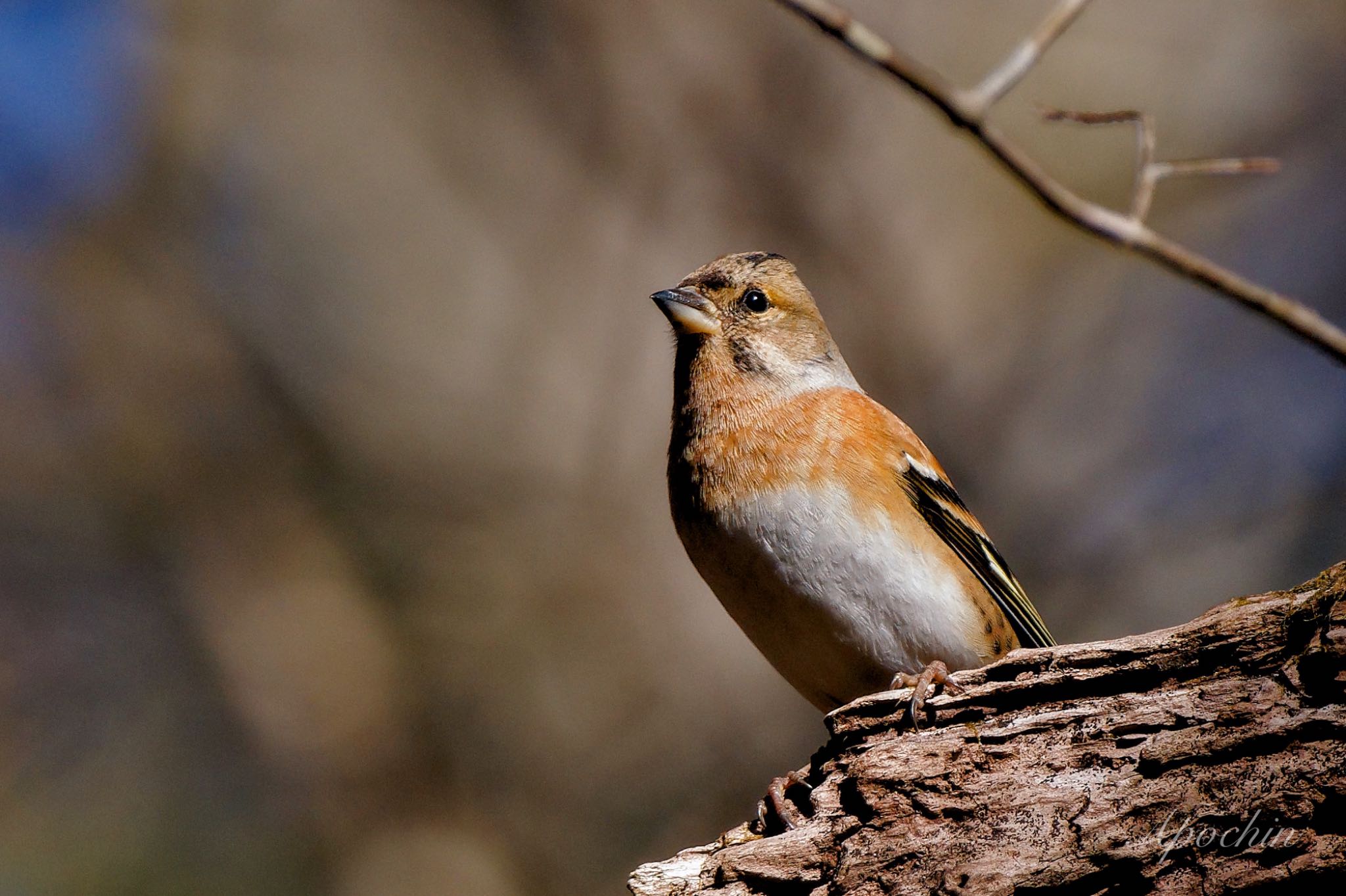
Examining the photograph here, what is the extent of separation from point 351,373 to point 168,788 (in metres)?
3.54

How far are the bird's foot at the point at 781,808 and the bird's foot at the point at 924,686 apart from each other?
0.42m

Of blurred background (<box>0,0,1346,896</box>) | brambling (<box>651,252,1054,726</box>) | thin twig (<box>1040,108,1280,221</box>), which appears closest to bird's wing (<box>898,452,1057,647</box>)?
brambling (<box>651,252,1054,726</box>)

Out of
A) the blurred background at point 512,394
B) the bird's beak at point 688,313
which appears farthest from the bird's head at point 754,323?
the blurred background at point 512,394

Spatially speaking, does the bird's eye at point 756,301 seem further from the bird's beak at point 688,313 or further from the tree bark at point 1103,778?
the tree bark at point 1103,778

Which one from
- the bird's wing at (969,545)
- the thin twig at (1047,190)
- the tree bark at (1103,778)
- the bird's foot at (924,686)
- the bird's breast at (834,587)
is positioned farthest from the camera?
the bird's wing at (969,545)

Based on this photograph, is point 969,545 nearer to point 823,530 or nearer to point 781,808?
point 823,530

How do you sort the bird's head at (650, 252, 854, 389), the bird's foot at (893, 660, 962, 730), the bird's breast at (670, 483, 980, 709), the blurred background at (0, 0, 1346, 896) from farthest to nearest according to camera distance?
the blurred background at (0, 0, 1346, 896)
the bird's head at (650, 252, 854, 389)
the bird's breast at (670, 483, 980, 709)
the bird's foot at (893, 660, 962, 730)

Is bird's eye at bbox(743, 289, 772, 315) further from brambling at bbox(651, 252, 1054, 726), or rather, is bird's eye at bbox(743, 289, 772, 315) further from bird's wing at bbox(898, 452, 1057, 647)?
bird's wing at bbox(898, 452, 1057, 647)

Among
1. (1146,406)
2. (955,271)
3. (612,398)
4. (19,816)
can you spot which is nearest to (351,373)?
(612,398)

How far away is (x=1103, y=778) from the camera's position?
3.30 meters

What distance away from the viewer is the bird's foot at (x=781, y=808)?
12.7 ft

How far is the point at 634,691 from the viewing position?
9.39m

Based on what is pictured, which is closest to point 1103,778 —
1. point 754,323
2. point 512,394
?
point 754,323

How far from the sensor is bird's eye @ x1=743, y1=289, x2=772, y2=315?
552 cm
